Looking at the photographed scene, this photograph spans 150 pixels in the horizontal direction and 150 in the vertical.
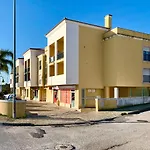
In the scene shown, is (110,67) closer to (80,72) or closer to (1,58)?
(80,72)

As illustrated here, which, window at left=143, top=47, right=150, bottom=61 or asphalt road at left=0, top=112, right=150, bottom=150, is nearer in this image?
asphalt road at left=0, top=112, right=150, bottom=150

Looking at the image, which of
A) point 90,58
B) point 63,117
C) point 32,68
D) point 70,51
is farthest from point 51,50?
point 63,117

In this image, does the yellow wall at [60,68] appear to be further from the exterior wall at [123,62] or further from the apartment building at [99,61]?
the exterior wall at [123,62]

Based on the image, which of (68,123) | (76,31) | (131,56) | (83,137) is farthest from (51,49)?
(83,137)

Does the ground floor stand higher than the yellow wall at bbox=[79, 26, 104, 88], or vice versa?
the yellow wall at bbox=[79, 26, 104, 88]

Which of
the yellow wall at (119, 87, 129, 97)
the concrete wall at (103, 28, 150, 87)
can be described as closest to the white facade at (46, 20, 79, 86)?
the concrete wall at (103, 28, 150, 87)

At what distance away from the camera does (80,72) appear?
24.0 m

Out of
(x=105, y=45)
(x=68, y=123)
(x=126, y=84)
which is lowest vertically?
(x=68, y=123)

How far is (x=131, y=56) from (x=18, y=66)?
33474 mm

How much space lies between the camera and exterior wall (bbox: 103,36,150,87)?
23.7m

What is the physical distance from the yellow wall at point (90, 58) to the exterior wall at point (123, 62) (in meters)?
0.77

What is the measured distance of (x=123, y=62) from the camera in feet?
78.4

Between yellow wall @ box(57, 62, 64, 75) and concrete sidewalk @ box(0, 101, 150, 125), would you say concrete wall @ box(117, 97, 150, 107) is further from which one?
yellow wall @ box(57, 62, 64, 75)

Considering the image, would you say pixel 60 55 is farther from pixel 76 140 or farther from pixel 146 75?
pixel 76 140
